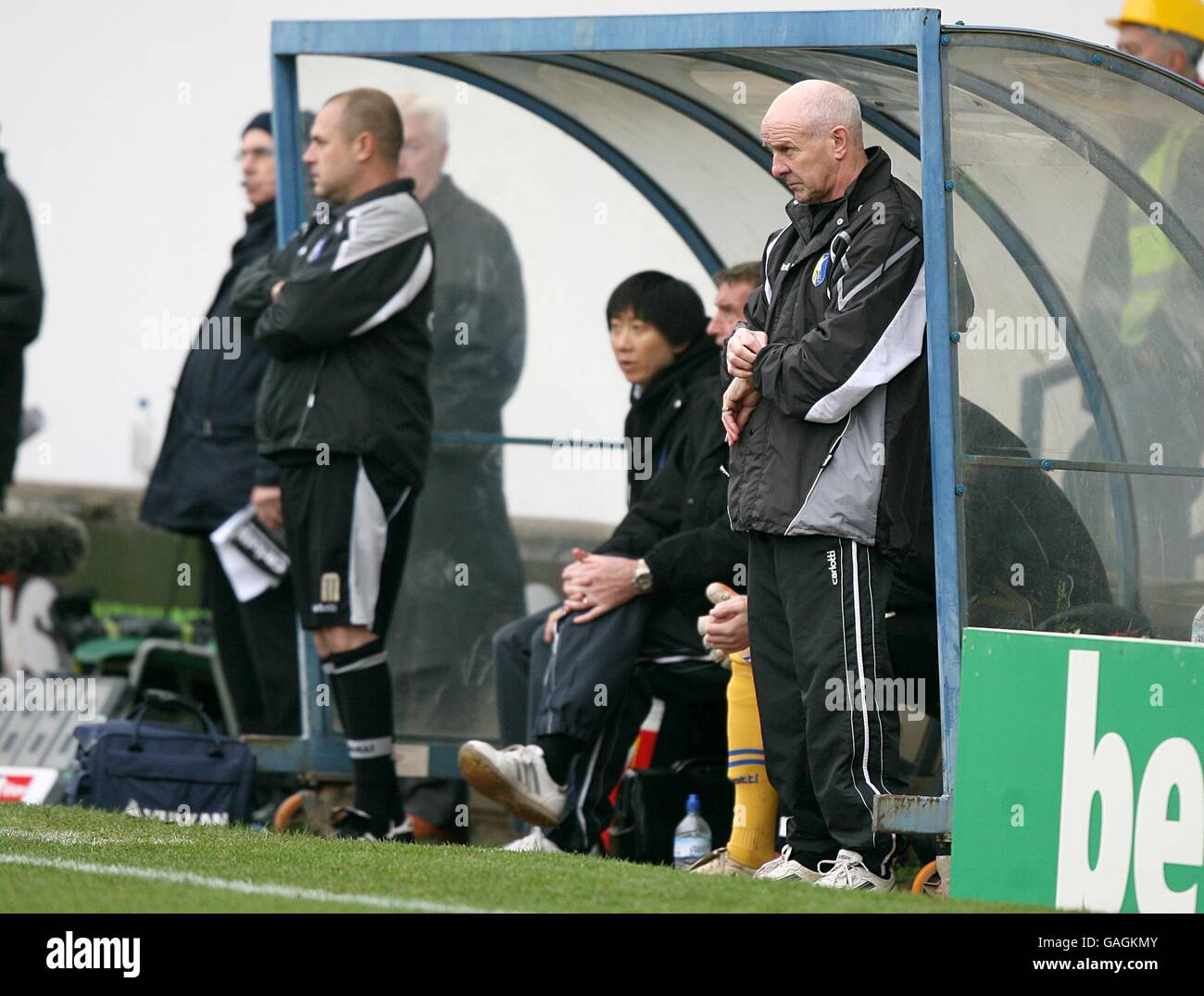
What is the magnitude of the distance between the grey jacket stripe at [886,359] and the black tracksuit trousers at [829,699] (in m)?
0.34

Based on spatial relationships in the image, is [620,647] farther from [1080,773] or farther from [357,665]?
[1080,773]

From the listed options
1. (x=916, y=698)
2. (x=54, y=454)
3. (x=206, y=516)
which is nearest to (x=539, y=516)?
(x=206, y=516)

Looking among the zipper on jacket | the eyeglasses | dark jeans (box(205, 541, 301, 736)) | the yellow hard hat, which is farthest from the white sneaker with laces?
the eyeglasses

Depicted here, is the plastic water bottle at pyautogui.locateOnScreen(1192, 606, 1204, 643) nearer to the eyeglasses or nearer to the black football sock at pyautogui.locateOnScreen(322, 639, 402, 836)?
the black football sock at pyautogui.locateOnScreen(322, 639, 402, 836)

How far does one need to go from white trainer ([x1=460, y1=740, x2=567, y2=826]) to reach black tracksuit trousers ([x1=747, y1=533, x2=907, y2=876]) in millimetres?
1026

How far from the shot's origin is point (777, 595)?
559 centimetres

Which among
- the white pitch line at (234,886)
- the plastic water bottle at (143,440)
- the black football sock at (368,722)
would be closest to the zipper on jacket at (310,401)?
the black football sock at (368,722)

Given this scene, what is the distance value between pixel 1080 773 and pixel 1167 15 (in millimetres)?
3600

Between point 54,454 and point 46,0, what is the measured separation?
310 cm

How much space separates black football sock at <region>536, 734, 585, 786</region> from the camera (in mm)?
6477

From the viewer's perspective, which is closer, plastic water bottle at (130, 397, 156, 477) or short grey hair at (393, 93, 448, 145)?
short grey hair at (393, 93, 448, 145)
